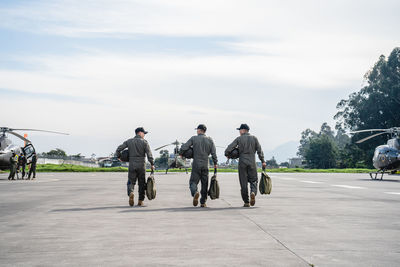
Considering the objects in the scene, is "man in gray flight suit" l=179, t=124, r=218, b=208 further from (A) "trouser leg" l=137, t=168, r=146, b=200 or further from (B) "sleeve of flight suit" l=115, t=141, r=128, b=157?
(B) "sleeve of flight suit" l=115, t=141, r=128, b=157

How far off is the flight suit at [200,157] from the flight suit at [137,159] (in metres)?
1.06

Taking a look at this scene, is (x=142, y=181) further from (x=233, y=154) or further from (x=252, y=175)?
(x=252, y=175)

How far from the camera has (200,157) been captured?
13.1 meters

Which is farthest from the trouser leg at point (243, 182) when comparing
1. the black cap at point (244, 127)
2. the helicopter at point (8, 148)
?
the helicopter at point (8, 148)

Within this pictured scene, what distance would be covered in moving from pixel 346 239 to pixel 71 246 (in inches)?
157

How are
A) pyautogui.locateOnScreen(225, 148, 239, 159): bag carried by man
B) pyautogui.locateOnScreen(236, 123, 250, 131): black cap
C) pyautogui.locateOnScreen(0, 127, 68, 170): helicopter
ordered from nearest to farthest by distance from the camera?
1. pyautogui.locateOnScreen(225, 148, 239, 159): bag carried by man
2. pyautogui.locateOnScreen(236, 123, 250, 131): black cap
3. pyautogui.locateOnScreen(0, 127, 68, 170): helicopter

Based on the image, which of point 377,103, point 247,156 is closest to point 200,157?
point 247,156

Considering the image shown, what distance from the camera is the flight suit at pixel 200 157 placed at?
1295cm

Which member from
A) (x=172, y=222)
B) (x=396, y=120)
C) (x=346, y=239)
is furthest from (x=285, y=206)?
(x=396, y=120)

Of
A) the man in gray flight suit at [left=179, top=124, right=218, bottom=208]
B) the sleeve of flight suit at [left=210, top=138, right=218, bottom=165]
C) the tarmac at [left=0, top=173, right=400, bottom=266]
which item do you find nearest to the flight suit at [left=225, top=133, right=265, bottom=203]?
the sleeve of flight suit at [left=210, top=138, right=218, bottom=165]

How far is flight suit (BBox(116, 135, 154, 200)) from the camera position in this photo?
12945 millimetres

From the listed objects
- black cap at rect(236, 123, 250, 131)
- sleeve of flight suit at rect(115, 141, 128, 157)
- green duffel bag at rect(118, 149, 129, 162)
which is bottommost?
green duffel bag at rect(118, 149, 129, 162)

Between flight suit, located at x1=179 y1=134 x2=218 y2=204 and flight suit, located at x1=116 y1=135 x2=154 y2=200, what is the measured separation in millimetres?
1063

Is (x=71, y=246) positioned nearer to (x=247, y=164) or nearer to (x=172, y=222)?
(x=172, y=222)
